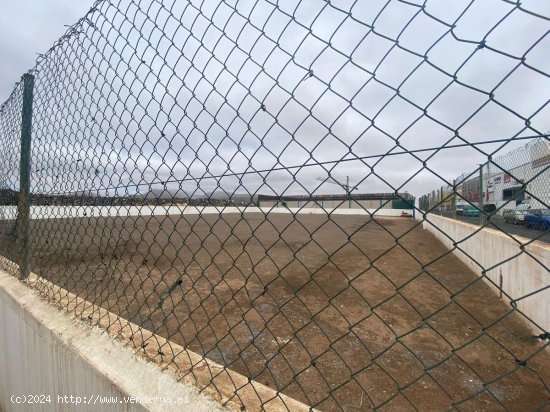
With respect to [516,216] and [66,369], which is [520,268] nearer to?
[516,216]

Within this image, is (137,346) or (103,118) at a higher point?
(103,118)

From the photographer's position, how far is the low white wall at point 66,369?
4.09 ft

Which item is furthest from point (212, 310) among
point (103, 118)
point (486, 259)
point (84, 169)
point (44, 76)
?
point (486, 259)

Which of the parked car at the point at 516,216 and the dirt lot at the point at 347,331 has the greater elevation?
the parked car at the point at 516,216

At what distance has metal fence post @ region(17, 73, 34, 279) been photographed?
2418 millimetres

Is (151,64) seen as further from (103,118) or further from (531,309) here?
(531,309)

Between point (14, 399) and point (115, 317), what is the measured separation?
47.1 inches

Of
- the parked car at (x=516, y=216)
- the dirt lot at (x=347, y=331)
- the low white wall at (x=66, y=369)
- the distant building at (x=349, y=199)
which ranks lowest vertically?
the dirt lot at (x=347, y=331)

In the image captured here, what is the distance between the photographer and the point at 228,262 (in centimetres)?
632

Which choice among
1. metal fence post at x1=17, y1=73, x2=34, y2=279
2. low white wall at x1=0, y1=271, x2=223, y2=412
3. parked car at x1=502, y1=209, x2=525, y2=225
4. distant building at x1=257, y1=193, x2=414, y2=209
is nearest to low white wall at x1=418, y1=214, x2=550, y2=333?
parked car at x1=502, y1=209, x2=525, y2=225

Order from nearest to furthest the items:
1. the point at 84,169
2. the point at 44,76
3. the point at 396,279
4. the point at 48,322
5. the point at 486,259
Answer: the point at 48,322 < the point at 84,169 < the point at 44,76 < the point at 486,259 < the point at 396,279

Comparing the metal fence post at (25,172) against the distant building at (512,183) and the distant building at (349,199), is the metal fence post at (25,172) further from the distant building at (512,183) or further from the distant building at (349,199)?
the distant building at (512,183)

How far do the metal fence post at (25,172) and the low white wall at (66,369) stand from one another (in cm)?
27

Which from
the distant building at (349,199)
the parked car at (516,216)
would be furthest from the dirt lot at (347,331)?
the parked car at (516,216)
